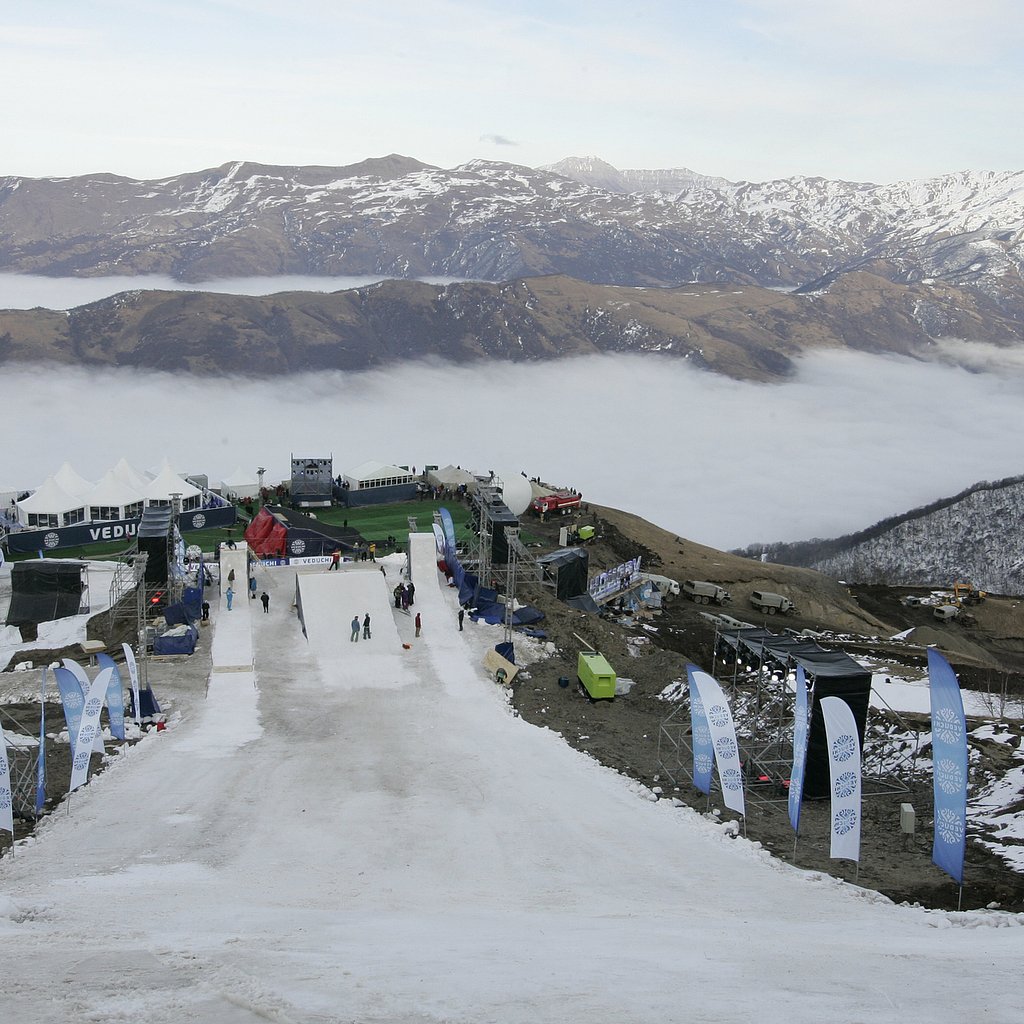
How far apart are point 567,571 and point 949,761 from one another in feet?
92.4

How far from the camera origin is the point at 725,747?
23375 millimetres

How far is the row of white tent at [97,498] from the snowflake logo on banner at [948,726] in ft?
150

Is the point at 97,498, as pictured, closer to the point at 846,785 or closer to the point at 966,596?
the point at 846,785

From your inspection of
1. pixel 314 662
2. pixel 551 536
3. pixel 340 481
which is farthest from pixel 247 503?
pixel 314 662

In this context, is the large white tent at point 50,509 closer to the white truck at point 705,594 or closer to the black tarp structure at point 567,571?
the black tarp structure at point 567,571

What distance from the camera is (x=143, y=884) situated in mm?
19438

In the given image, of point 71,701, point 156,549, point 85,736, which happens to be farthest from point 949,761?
point 156,549

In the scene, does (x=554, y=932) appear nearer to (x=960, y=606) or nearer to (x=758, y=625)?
(x=758, y=625)

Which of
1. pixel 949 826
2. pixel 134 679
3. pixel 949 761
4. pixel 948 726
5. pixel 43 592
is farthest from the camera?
pixel 43 592

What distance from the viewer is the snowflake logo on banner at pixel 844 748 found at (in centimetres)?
2000

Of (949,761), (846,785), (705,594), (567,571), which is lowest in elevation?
(705,594)

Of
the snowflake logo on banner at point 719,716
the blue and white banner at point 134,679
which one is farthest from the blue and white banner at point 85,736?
the snowflake logo on banner at point 719,716

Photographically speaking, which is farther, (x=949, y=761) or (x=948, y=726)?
(x=948, y=726)

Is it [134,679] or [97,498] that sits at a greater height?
[97,498]
